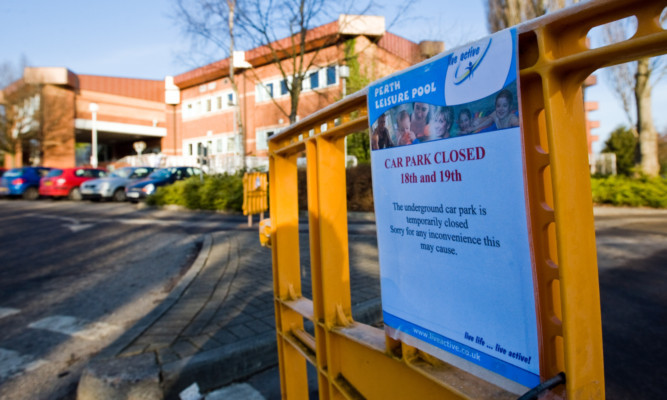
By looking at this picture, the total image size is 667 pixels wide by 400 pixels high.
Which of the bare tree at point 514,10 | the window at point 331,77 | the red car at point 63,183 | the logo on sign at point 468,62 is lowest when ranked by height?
the logo on sign at point 468,62

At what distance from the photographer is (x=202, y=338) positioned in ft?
11.0

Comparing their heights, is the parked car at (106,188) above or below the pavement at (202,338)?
above

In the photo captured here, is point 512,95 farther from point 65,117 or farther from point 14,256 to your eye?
point 65,117

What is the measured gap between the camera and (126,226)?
10578 millimetres

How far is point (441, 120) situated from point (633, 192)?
17372 millimetres

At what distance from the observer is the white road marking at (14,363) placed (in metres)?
3.17

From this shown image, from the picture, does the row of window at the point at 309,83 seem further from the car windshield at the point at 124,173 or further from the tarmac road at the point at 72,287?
the tarmac road at the point at 72,287

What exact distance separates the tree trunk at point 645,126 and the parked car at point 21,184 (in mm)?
28687

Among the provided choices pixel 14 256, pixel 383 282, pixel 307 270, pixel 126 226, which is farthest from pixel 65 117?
pixel 383 282

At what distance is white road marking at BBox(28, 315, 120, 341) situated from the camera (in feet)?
12.8

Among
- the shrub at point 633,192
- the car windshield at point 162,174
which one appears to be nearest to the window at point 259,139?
the car windshield at point 162,174

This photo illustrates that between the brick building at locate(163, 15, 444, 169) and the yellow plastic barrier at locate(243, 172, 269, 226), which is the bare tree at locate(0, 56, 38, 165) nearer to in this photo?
the brick building at locate(163, 15, 444, 169)

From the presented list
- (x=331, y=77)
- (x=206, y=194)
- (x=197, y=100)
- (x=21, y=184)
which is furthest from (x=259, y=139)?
(x=206, y=194)

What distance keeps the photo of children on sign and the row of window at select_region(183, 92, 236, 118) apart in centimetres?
3333
